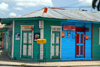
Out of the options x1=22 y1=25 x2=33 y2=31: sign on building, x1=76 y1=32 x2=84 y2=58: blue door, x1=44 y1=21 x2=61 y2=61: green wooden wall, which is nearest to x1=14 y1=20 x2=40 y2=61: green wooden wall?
x1=22 y1=25 x2=33 y2=31: sign on building

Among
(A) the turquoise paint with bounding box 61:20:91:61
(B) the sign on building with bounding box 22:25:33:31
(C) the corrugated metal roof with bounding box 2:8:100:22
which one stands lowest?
(A) the turquoise paint with bounding box 61:20:91:61

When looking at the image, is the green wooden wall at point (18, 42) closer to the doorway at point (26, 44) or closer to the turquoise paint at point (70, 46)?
the doorway at point (26, 44)

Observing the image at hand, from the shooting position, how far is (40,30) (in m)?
9.72

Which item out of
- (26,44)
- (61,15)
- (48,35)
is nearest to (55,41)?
(48,35)

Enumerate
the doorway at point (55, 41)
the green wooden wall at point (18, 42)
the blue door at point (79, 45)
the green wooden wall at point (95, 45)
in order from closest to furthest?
the green wooden wall at point (18, 42)
the doorway at point (55, 41)
the blue door at point (79, 45)
the green wooden wall at point (95, 45)

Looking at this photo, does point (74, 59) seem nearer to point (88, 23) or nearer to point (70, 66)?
point (70, 66)

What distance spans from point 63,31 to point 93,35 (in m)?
2.62

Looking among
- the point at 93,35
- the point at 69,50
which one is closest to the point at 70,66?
the point at 69,50

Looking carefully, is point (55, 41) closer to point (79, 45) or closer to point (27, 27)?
point (79, 45)

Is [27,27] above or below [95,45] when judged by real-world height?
above

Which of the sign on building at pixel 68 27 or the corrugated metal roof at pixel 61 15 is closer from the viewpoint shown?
the sign on building at pixel 68 27

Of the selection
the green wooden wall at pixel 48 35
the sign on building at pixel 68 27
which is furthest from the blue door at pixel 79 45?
the green wooden wall at pixel 48 35

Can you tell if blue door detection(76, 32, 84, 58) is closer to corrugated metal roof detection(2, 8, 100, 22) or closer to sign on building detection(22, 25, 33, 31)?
corrugated metal roof detection(2, 8, 100, 22)

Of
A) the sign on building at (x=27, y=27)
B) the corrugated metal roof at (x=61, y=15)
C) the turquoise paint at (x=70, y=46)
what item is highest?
the corrugated metal roof at (x=61, y=15)
